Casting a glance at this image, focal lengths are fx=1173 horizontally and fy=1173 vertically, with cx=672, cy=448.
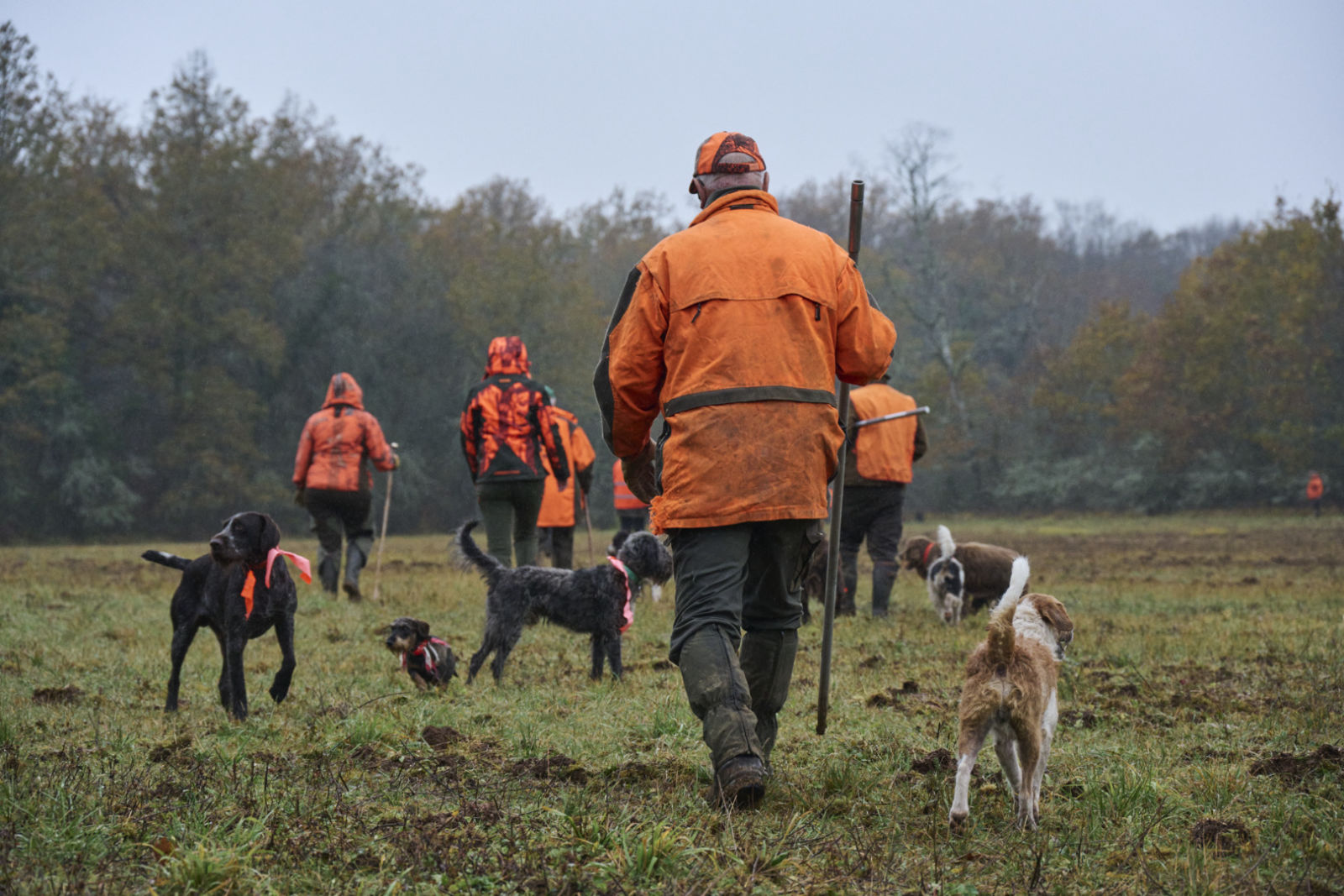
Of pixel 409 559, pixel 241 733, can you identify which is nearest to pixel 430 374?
pixel 409 559

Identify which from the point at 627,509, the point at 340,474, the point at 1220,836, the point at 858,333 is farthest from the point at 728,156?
the point at 627,509

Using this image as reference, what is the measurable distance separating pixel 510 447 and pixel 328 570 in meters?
3.57

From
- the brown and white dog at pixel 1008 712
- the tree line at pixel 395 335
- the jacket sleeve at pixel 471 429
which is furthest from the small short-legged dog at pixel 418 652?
the tree line at pixel 395 335

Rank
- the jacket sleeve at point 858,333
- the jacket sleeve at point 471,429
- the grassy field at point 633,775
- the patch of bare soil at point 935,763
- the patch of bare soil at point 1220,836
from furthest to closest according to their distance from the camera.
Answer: the jacket sleeve at point 471,429 → the patch of bare soil at point 935,763 → the jacket sleeve at point 858,333 → the patch of bare soil at point 1220,836 → the grassy field at point 633,775

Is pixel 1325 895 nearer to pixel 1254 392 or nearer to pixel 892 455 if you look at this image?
pixel 892 455

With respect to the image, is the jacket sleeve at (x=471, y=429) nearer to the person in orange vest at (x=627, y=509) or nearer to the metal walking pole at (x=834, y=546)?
the person in orange vest at (x=627, y=509)

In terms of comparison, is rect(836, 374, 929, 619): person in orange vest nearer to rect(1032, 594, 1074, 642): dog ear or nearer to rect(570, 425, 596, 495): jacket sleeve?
rect(570, 425, 596, 495): jacket sleeve

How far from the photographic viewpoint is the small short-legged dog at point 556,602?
23.4 feet

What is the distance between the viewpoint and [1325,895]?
304 centimetres

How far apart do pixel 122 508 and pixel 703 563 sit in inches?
1324

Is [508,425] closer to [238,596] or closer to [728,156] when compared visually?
[238,596]

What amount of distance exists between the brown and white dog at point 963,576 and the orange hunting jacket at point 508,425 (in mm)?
3274

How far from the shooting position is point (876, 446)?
9648 mm

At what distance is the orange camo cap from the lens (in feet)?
13.8
